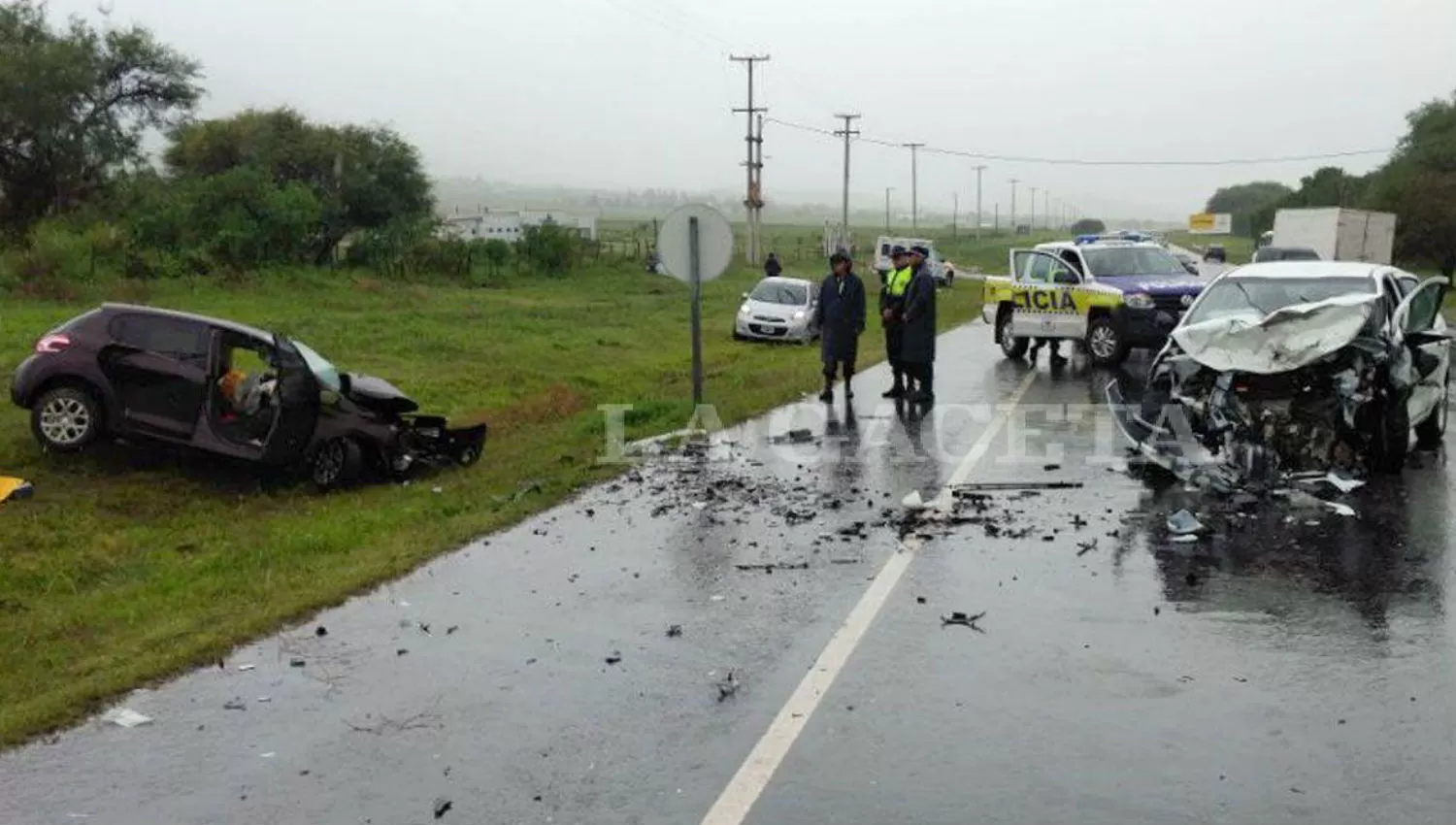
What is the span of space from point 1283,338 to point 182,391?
9.23 meters

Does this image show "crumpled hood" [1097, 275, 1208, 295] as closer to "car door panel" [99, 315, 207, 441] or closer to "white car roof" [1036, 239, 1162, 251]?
"white car roof" [1036, 239, 1162, 251]

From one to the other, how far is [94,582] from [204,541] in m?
1.17

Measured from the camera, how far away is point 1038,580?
7.56 m

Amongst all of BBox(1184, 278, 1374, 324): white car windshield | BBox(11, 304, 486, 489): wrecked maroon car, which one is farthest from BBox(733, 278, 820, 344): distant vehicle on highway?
BBox(11, 304, 486, 489): wrecked maroon car

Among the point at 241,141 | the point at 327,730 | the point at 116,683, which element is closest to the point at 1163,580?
the point at 327,730

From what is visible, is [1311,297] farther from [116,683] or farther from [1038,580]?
[116,683]

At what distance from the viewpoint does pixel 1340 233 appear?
1754 inches

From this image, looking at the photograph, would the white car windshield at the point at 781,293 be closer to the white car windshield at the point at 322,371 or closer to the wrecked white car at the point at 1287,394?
the white car windshield at the point at 322,371

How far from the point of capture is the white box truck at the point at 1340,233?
1754 inches

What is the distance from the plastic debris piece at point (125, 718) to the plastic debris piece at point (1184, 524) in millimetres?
6148

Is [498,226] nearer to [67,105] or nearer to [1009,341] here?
[67,105]

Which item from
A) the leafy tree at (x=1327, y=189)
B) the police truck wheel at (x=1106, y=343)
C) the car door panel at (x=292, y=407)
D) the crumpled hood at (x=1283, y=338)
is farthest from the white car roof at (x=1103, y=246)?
the leafy tree at (x=1327, y=189)

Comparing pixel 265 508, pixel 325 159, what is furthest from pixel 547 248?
pixel 265 508

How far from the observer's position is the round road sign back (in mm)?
13984
